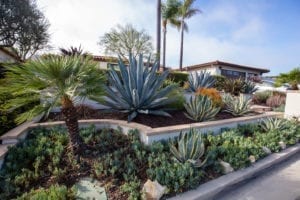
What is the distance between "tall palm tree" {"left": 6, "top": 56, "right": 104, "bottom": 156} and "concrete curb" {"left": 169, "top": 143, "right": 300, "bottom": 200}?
192 centimetres

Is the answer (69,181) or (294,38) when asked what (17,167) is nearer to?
(69,181)

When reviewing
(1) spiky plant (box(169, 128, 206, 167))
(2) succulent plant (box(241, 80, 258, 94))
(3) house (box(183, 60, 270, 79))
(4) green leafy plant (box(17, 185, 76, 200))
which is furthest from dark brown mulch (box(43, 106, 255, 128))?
(3) house (box(183, 60, 270, 79))

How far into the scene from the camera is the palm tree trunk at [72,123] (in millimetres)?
3430

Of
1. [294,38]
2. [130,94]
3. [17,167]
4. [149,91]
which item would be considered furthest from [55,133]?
[294,38]

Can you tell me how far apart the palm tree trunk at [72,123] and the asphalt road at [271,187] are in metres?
2.29

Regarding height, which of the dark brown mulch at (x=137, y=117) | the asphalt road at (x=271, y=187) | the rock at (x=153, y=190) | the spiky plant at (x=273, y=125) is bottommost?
the asphalt road at (x=271, y=187)

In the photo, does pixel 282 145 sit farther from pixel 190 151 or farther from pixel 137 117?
pixel 137 117

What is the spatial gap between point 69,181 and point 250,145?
3.43 metres

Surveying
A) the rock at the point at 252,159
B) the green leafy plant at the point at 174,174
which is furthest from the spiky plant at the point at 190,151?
the rock at the point at 252,159

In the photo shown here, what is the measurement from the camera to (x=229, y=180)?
343 centimetres

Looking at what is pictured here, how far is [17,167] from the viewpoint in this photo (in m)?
3.22

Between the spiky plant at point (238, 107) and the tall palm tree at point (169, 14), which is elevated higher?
the tall palm tree at point (169, 14)

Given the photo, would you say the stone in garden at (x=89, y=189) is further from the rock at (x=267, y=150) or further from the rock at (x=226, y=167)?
the rock at (x=267, y=150)

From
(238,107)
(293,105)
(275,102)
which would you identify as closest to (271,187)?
(238,107)
